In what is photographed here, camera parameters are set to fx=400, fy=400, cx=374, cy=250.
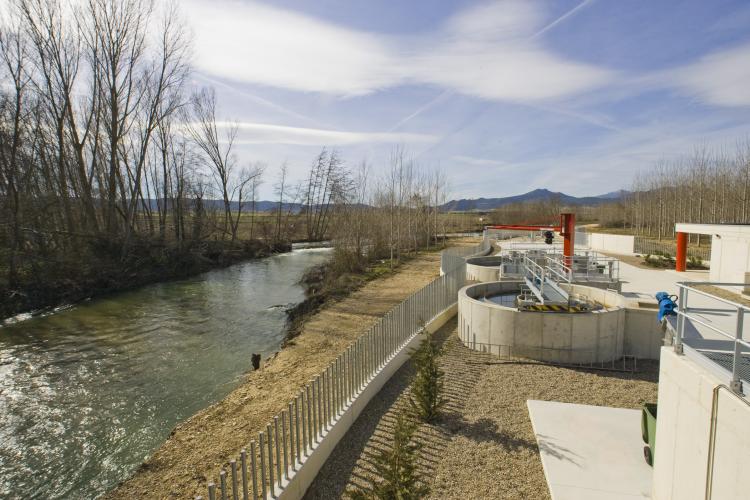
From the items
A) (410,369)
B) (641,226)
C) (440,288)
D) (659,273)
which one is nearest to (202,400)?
(410,369)

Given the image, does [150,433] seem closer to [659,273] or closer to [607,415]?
[607,415]

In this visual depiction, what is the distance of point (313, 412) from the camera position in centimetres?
553

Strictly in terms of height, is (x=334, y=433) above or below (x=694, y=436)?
below

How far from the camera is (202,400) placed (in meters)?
8.81

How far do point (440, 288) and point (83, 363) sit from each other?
10.4m

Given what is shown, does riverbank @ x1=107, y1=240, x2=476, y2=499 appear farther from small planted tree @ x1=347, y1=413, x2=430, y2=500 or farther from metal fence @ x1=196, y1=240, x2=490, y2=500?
small planted tree @ x1=347, y1=413, x2=430, y2=500

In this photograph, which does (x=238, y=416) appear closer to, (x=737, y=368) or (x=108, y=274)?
(x=737, y=368)

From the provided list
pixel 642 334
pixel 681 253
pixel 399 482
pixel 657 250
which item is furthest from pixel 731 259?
pixel 399 482

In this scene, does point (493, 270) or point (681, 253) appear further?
point (681, 253)

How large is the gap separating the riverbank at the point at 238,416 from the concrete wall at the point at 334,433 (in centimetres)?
148

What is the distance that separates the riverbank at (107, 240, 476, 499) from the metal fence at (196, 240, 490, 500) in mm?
390

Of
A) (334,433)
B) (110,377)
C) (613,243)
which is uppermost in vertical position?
(613,243)

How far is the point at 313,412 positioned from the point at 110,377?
7.64 meters

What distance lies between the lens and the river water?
22.1 ft
